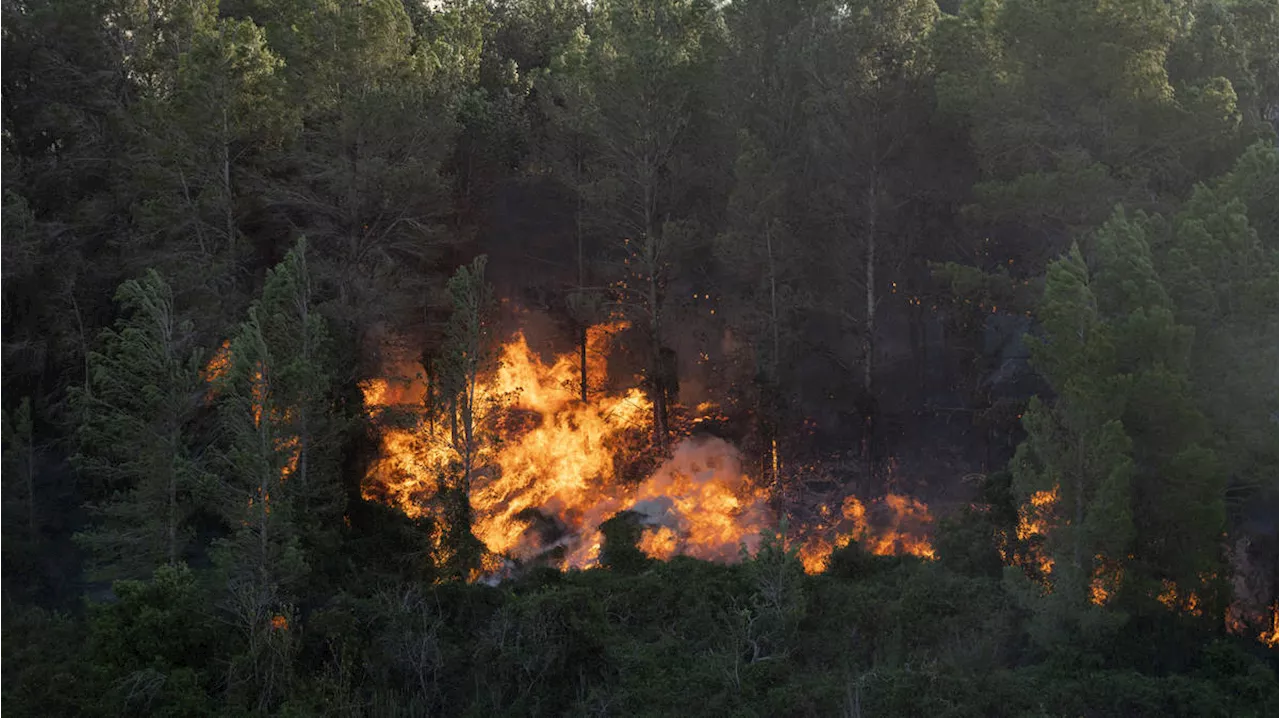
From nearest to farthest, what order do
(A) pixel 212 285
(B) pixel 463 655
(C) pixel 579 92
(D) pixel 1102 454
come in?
(D) pixel 1102 454
(B) pixel 463 655
(A) pixel 212 285
(C) pixel 579 92

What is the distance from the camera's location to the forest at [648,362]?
24844 millimetres

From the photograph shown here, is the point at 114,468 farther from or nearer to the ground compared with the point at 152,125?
nearer to the ground

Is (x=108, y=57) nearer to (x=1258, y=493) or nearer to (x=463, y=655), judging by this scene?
(x=463, y=655)

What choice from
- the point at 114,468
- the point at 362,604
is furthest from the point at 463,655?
the point at 114,468

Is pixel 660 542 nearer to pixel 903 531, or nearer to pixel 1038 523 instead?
pixel 903 531

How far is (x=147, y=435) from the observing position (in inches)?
1112

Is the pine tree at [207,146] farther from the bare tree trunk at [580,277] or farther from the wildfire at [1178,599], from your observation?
the wildfire at [1178,599]

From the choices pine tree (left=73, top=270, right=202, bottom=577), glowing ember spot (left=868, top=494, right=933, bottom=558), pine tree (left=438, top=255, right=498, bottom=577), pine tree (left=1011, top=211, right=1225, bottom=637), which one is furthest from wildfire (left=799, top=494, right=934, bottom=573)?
pine tree (left=73, top=270, right=202, bottom=577)

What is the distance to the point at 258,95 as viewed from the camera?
35000 mm

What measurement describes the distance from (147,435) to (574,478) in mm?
13110

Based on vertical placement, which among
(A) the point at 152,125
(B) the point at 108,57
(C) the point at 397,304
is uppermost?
(B) the point at 108,57

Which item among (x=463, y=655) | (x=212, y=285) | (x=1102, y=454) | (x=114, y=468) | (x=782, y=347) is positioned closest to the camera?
(x=1102, y=454)

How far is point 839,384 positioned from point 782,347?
2.42 meters

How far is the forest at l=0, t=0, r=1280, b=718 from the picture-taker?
24844 millimetres
